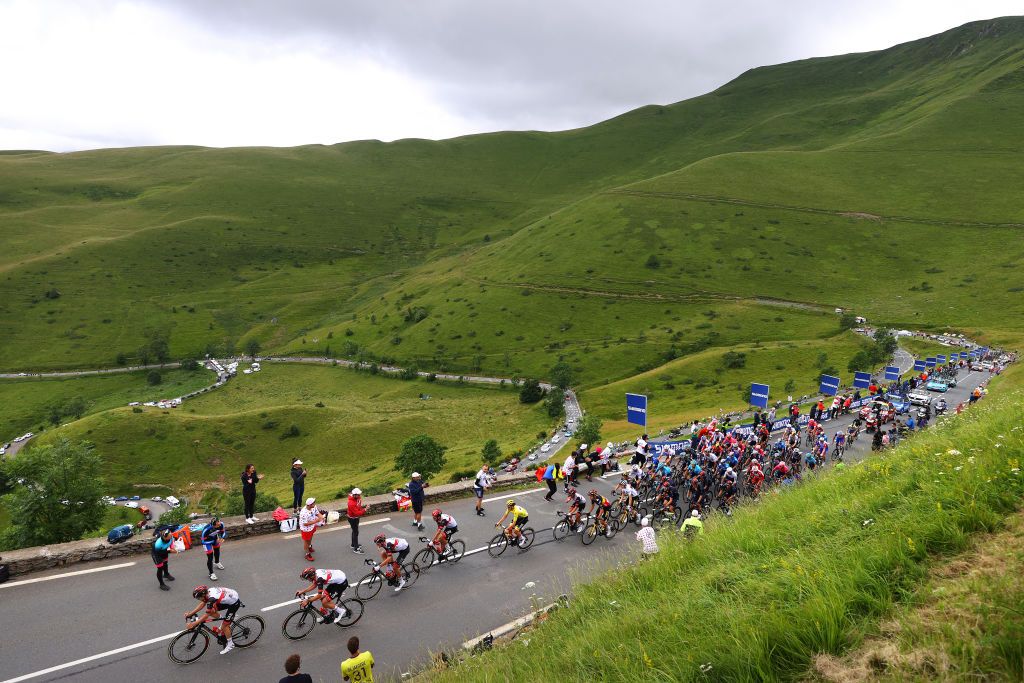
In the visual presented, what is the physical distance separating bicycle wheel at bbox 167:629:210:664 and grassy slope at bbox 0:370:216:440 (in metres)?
107

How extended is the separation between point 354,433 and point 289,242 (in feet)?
471

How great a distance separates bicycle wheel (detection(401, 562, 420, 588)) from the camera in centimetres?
1348

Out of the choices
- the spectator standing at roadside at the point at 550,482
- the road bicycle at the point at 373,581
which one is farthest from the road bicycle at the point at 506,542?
the spectator standing at roadside at the point at 550,482

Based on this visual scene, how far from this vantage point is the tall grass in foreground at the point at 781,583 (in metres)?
4.37

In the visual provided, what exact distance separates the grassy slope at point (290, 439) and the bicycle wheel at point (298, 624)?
116 ft

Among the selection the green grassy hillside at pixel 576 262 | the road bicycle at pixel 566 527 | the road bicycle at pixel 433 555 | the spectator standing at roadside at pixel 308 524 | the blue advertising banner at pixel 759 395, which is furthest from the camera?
the green grassy hillside at pixel 576 262

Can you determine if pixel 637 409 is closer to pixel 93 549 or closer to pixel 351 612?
pixel 351 612

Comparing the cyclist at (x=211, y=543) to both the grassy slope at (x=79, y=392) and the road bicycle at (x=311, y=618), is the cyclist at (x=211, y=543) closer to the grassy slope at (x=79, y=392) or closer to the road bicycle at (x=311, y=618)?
the road bicycle at (x=311, y=618)

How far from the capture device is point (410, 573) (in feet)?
45.1

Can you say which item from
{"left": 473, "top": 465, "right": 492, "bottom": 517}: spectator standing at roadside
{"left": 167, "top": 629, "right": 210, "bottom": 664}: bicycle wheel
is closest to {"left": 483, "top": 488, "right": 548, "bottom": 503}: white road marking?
{"left": 473, "top": 465, "right": 492, "bottom": 517}: spectator standing at roadside

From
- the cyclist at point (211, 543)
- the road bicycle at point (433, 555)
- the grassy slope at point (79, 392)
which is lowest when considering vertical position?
the grassy slope at point (79, 392)

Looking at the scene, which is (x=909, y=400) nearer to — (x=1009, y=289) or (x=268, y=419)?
(x=268, y=419)

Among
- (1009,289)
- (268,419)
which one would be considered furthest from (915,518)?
(1009,289)

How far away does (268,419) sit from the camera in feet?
227
